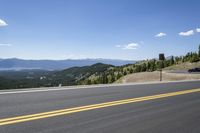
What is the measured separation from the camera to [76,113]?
7.73 metres

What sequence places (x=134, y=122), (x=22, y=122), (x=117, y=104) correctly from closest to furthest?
1. (x=22, y=122)
2. (x=134, y=122)
3. (x=117, y=104)

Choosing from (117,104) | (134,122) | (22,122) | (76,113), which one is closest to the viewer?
(22,122)

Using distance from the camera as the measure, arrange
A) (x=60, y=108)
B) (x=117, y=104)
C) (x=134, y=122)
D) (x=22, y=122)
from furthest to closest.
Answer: (x=117, y=104) < (x=60, y=108) < (x=134, y=122) < (x=22, y=122)

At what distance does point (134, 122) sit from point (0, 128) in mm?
2951

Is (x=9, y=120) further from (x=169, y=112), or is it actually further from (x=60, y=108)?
(x=169, y=112)

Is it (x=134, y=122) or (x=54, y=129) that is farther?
(x=134, y=122)

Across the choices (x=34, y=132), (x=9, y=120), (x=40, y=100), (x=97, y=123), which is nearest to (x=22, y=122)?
(x=9, y=120)

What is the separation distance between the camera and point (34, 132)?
18.7 feet

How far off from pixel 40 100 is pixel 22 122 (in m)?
3.32

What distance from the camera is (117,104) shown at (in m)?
9.57

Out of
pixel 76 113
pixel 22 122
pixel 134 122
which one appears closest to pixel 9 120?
pixel 22 122

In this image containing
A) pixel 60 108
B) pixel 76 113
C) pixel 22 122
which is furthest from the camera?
pixel 60 108

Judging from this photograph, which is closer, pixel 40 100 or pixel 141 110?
pixel 141 110

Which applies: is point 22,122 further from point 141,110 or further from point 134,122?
point 141,110
